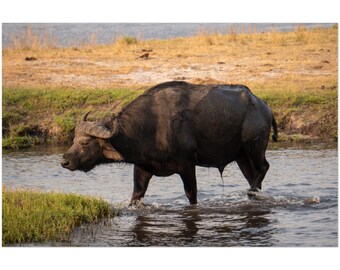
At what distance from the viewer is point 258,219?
32.8 ft

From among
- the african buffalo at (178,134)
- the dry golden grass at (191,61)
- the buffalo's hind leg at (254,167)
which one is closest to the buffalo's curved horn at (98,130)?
the african buffalo at (178,134)

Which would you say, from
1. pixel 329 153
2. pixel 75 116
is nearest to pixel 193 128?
pixel 329 153

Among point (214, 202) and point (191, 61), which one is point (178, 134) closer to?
point (214, 202)

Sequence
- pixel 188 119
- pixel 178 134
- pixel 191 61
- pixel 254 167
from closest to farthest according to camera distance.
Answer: pixel 178 134 → pixel 188 119 → pixel 254 167 → pixel 191 61

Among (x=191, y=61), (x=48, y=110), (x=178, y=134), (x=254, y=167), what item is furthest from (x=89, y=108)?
(x=178, y=134)

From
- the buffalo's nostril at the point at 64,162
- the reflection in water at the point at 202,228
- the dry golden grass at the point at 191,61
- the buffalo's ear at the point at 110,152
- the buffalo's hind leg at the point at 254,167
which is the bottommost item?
the reflection in water at the point at 202,228

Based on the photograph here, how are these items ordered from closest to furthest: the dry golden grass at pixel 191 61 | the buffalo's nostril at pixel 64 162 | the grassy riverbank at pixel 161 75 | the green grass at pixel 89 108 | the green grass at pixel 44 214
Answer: the green grass at pixel 44 214, the buffalo's nostril at pixel 64 162, the green grass at pixel 89 108, the grassy riverbank at pixel 161 75, the dry golden grass at pixel 191 61

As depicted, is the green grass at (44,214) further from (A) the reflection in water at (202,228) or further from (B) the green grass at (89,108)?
(B) the green grass at (89,108)

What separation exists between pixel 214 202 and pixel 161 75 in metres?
5.44

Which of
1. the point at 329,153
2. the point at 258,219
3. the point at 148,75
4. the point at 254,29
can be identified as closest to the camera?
the point at 258,219

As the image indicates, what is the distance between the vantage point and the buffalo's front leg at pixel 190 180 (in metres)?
10.2

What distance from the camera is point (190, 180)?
405 inches
